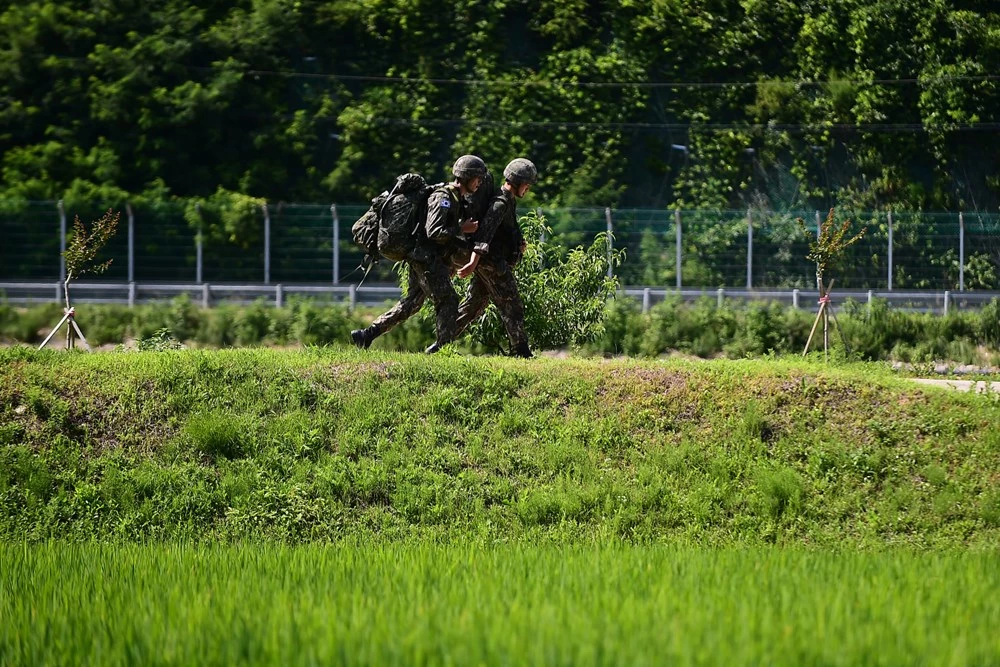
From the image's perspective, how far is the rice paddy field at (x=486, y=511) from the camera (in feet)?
19.6

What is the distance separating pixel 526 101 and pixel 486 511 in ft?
92.6

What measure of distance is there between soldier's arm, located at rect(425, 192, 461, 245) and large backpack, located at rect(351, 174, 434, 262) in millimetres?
185

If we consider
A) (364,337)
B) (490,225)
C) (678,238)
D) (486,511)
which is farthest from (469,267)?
(678,238)

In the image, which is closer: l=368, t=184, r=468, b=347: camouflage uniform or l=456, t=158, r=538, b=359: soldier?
l=368, t=184, r=468, b=347: camouflage uniform

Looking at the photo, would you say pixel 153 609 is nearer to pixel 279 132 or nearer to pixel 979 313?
pixel 979 313

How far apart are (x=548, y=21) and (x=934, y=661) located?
34.6 m

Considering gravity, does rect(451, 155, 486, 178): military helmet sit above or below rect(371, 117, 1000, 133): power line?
below

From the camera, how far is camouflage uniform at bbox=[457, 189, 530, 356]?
43.1ft

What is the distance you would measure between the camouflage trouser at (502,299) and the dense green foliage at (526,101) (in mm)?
22390

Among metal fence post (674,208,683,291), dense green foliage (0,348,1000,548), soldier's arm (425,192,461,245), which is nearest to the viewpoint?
dense green foliage (0,348,1000,548)

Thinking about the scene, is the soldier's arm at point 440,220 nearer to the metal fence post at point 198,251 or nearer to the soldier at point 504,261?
the soldier at point 504,261

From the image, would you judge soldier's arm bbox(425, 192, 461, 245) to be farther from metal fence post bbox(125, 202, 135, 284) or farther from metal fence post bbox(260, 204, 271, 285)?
metal fence post bbox(125, 202, 135, 284)

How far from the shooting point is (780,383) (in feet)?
37.3

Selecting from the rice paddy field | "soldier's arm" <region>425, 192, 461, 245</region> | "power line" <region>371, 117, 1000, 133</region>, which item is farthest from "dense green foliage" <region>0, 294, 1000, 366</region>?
"power line" <region>371, 117, 1000, 133</region>
